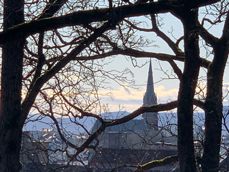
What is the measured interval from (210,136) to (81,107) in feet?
9.38

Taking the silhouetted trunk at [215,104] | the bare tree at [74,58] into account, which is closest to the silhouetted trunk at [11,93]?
the bare tree at [74,58]

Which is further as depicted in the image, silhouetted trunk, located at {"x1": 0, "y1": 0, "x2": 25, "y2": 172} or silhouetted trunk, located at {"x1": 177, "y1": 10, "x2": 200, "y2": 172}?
silhouetted trunk, located at {"x1": 177, "y1": 10, "x2": 200, "y2": 172}

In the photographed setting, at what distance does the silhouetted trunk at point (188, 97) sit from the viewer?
29.5 ft

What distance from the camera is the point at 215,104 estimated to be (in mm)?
10328

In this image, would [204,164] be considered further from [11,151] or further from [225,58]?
[11,151]

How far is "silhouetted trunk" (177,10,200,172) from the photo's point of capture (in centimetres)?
900

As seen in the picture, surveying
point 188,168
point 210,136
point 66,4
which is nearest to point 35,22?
point 66,4

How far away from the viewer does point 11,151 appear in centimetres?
835

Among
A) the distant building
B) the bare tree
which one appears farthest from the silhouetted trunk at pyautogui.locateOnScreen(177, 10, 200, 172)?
the distant building

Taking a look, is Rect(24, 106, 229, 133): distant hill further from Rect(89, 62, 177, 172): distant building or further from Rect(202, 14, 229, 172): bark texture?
Rect(202, 14, 229, 172): bark texture

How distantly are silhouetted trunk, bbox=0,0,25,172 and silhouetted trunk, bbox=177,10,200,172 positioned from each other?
6.99 ft

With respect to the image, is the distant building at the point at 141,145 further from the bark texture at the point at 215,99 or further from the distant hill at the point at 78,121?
the bark texture at the point at 215,99

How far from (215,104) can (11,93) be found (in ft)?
10.9

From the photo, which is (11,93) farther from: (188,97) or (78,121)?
(78,121)
